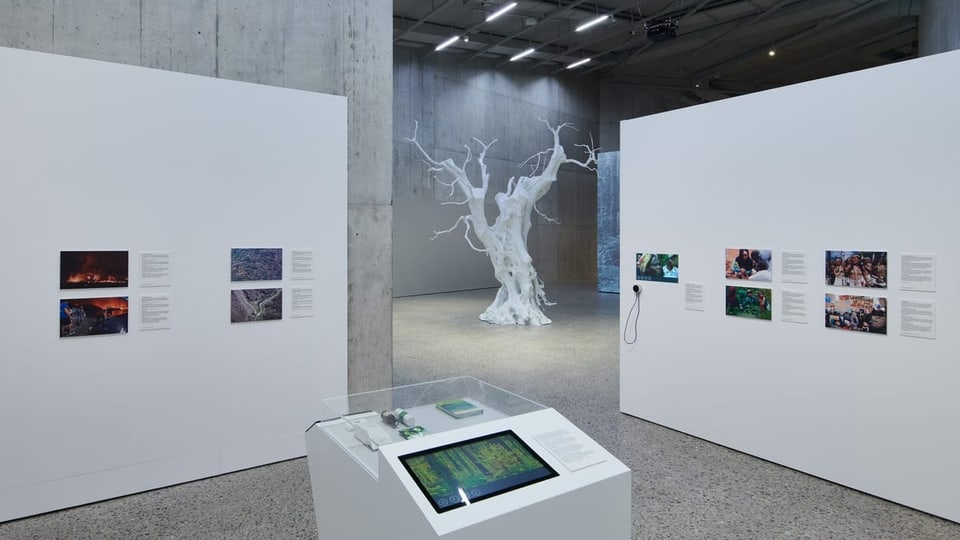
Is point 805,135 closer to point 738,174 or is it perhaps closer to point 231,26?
point 738,174

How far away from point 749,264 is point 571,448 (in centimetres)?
287

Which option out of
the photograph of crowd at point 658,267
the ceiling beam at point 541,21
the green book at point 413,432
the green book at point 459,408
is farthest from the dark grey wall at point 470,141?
the green book at point 413,432

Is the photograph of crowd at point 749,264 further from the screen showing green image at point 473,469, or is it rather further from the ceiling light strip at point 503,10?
the ceiling light strip at point 503,10

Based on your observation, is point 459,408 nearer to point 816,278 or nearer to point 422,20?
point 816,278

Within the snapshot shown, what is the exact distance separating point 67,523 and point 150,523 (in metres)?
0.49

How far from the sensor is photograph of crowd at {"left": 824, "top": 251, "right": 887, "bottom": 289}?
358cm

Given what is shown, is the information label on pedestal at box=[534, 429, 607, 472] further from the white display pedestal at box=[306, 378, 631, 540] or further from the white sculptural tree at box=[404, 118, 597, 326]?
the white sculptural tree at box=[404, 118, 597, 326]

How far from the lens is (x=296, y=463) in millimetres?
4199

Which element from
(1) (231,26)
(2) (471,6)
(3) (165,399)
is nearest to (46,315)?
(3) (165,399)

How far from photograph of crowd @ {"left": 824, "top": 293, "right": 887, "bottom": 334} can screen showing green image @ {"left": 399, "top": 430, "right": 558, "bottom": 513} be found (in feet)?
9.24

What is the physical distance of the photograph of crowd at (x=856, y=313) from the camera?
3.58m

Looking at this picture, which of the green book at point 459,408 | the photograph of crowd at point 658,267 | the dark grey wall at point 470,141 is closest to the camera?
the green book at point 459,408

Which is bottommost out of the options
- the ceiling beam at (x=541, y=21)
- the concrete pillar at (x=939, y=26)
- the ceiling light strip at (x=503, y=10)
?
the concrete pillar at (x=939, y=26)

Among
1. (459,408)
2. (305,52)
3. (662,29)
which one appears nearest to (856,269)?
(459,408)
